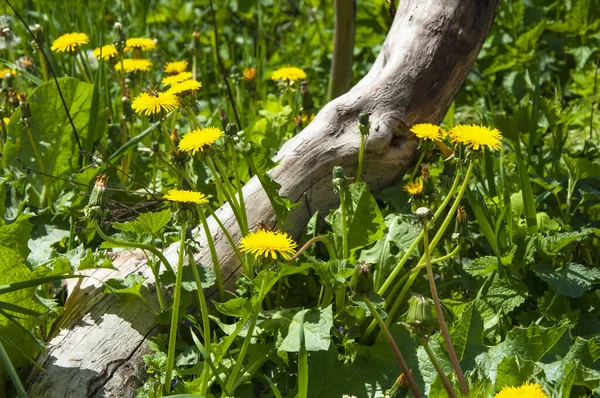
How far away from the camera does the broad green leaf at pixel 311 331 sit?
182 cm

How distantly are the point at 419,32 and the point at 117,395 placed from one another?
1413 millimetres

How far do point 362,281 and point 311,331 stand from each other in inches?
9.1

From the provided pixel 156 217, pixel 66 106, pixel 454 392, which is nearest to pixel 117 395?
pixel 156 217

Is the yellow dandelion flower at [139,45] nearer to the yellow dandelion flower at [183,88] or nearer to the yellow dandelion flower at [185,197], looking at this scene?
the yellow dandelion flower at [183,88]

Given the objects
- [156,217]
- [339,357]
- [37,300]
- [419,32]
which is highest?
[419,32]

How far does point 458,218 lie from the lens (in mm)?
2031

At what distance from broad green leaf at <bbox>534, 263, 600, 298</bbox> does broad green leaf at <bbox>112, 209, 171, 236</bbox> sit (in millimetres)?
980

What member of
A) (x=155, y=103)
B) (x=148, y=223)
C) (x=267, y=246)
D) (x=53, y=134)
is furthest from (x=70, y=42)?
(x=267, y=246)

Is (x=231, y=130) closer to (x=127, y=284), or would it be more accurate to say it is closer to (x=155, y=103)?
(x=155, y=103)

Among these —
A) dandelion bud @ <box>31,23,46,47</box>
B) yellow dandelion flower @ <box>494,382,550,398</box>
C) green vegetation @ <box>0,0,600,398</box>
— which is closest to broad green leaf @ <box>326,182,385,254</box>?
green vegetation @ <box>0,0,600,398</box>

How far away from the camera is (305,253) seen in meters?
2.08

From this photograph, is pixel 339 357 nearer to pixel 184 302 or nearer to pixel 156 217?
pixel 184 302

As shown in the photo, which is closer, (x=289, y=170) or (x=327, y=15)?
(x=289, y=170)

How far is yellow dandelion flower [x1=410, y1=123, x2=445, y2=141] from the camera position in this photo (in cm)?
230
